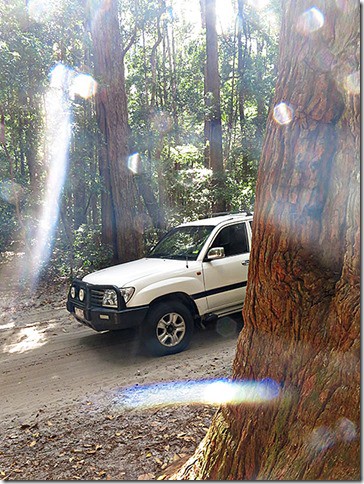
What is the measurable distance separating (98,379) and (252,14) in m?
22.7

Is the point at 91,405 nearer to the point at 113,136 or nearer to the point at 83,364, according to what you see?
the point at 83,364

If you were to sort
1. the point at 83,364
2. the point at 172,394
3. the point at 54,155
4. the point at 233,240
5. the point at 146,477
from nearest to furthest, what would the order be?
the point at 146,477 < the point at 172,394 < the point at 83,364 < the point at 233,240 < the point at 54,155

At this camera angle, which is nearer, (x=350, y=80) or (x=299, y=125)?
(x=350, y=80)

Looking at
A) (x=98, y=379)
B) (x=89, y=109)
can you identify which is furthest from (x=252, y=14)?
(x=98, y=379)

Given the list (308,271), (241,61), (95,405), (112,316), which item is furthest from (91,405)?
(241,61)

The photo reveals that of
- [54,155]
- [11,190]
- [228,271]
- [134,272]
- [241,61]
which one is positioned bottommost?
[228,271]

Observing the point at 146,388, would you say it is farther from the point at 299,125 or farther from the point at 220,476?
the point at 299,125

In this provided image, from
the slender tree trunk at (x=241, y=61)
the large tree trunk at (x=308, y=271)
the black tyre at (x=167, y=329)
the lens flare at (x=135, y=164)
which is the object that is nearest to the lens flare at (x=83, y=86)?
the lens flare at (x=135, y=164)

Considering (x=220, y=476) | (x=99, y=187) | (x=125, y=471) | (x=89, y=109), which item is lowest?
(x=125, y=471)

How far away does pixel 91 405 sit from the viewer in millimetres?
4637

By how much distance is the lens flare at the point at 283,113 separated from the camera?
90.9 inches

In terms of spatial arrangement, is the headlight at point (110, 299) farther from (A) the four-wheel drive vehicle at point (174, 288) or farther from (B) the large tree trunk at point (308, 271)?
(B) the large tree trunk at point (308, 271)

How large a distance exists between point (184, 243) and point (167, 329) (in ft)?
5.36

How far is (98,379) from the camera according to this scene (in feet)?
17.6
